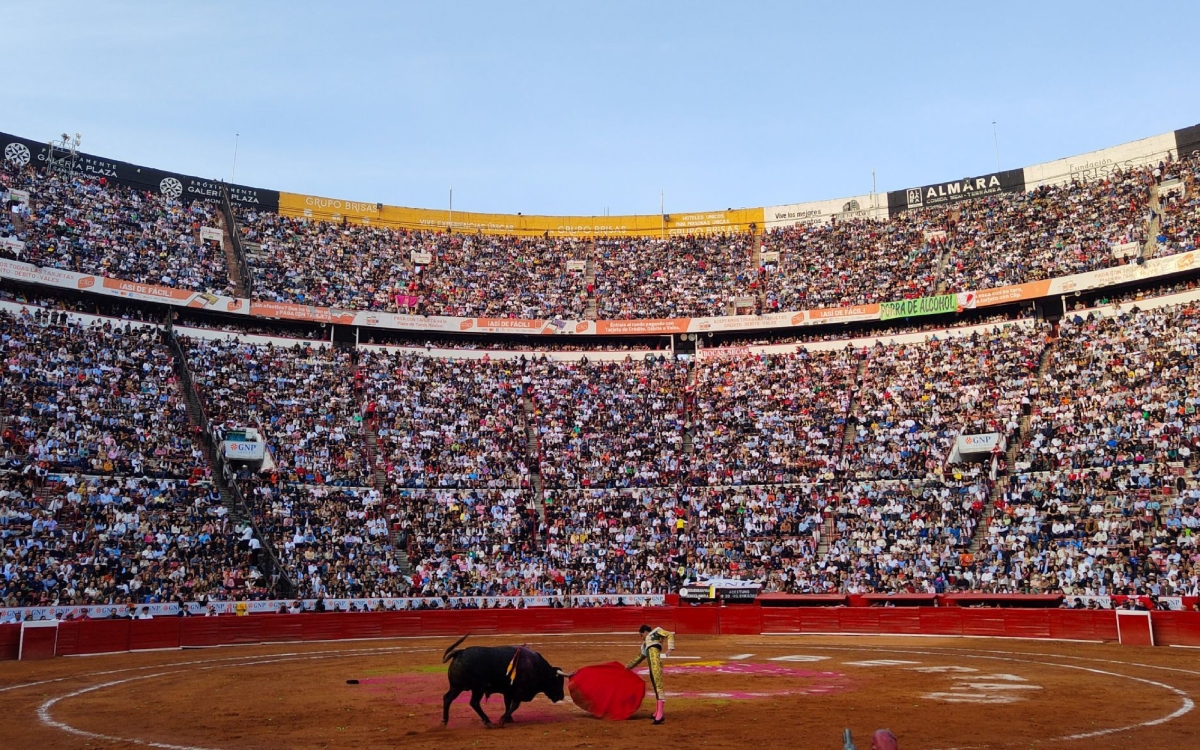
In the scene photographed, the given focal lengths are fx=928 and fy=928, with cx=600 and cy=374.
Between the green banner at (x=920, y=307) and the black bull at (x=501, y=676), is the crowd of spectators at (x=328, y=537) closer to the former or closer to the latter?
the black bull at (x=501, y=676)

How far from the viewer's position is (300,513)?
1487 inches

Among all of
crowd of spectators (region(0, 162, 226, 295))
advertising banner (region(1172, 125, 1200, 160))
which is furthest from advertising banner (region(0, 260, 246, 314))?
advertising banner (region(1172, 125, 1200, 160))

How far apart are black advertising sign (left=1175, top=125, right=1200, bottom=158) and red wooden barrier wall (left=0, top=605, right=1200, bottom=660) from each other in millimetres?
30084

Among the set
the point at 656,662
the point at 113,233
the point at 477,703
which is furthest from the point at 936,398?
the point at 113,233

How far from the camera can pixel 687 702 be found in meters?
16.2

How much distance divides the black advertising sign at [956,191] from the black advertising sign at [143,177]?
38895mm

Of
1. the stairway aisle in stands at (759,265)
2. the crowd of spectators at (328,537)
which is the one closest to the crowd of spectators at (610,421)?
the stairway aisle in stands at (759,265)

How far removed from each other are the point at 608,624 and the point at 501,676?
22.8 meters

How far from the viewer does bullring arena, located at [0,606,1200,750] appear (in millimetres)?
12867

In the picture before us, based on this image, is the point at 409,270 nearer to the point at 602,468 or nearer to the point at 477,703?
the point at 602,468

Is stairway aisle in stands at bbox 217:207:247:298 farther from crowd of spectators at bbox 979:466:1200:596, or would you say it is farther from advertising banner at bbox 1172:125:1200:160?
advertising banner at bbox 1172:125:1200:160

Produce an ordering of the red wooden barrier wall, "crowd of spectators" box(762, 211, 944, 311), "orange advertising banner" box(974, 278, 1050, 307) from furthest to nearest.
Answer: "crowd of spectators" box(762, 211, 944, 311) < "orange advertising banner" box(974, 278, 1050, 307) < the red wooden barrier wall

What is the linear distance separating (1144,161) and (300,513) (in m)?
45.7

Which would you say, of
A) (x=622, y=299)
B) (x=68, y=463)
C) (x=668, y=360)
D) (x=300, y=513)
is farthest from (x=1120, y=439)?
(x=68, y=463)
